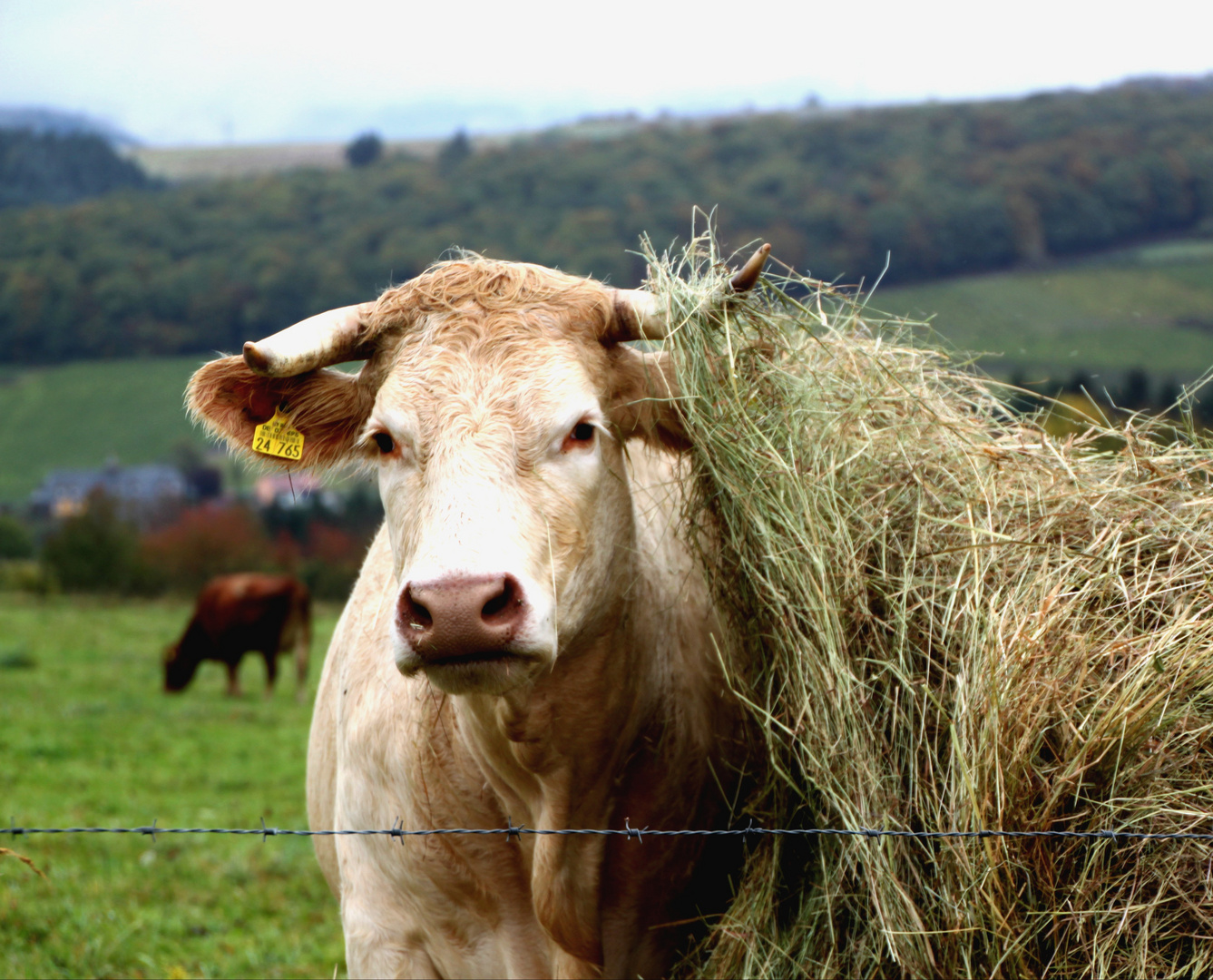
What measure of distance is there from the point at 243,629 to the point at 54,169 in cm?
8169

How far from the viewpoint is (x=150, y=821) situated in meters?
8.46

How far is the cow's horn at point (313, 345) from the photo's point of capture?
9.61ft

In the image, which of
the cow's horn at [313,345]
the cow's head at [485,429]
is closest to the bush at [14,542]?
the cow's head at [485,429]

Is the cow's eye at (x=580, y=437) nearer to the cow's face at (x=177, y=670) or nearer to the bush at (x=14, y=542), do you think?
the cow's face at (x=177, y=670)

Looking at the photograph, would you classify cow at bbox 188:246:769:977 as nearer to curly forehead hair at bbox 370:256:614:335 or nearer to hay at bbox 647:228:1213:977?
curly forehead hair at bbox 370:256:614:335

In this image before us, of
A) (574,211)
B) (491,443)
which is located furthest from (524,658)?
(574,211)

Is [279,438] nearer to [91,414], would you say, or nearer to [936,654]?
[936,654]

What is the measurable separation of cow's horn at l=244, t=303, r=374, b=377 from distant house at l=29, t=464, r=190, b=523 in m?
47.3

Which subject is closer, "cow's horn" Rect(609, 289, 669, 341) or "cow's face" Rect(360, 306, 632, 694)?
"cow's face" Rect(360, 306, 632, 694)

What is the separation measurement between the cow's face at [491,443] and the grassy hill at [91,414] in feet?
203

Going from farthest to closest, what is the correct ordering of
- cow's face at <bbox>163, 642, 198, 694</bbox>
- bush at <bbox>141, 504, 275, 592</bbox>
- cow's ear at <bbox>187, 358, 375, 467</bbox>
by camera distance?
1. bush at <bbox>141, 504, 275, 592</bbox>
2. cow's face at <bbox>163, 642, 198, 694</bbox>
3. cow's ear at <bbox>187, 358, 375, 467</bbox>

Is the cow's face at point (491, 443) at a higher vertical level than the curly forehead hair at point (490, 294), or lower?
lower

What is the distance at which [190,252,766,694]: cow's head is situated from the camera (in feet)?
8.05

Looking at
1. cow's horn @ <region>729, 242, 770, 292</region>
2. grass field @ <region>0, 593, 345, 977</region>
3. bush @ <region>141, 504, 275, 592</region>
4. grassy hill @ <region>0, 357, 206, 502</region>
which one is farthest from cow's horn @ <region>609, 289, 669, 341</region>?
grassy hill @ <region>0, 357, 206, 502</region>
